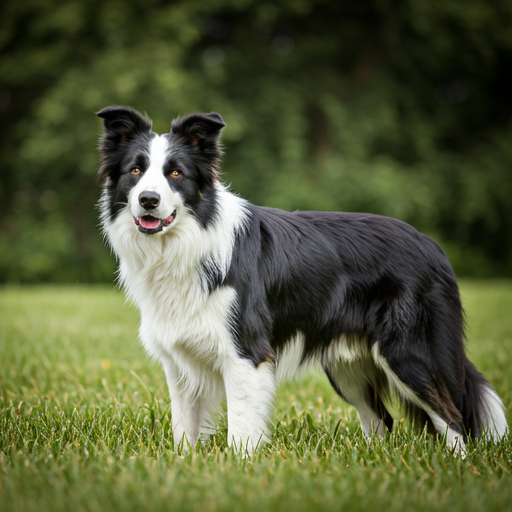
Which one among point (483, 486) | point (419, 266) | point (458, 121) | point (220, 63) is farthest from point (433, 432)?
point (458, 121)

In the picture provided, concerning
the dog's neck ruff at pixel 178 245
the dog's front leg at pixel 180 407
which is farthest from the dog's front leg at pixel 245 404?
the dog's neck ruff at pixel 178 245

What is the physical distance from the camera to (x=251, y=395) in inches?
125

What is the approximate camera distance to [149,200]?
3.09 m

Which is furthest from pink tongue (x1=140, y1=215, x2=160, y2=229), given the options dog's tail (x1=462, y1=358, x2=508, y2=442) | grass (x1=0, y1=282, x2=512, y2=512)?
dog's tail (x1=462, y1=358, x2=508, y2=442)

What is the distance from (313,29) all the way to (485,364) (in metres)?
16.3

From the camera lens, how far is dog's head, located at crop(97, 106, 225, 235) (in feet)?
10.4

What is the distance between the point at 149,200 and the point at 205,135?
68cm

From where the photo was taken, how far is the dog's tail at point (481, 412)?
3508mm

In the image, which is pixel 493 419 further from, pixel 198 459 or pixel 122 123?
pixel 122 123

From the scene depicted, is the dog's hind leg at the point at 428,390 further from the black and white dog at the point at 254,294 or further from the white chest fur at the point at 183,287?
the white chest fur at the point at 183,287

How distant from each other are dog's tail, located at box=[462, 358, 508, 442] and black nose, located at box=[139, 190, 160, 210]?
2.36 meters

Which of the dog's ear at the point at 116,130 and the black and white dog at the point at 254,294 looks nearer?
the black and white dog at the point at 254,294

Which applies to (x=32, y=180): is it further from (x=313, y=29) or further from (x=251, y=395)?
(x=251, y=395)

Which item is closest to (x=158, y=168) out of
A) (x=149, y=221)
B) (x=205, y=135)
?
(x=149, y=221)
